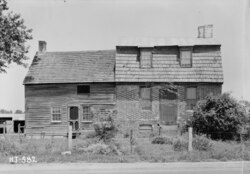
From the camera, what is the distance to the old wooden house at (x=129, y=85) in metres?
31.5

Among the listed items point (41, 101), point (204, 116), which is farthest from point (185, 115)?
point (41, 101)

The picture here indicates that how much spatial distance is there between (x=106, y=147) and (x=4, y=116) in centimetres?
3192

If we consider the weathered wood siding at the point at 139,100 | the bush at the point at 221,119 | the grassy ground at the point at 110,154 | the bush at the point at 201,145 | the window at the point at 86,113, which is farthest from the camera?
the window at the point at 86,113

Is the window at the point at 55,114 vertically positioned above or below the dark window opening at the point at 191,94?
below

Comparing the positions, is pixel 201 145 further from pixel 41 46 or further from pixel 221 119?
pixel 41 46

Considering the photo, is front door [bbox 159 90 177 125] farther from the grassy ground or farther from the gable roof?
the grassy ground

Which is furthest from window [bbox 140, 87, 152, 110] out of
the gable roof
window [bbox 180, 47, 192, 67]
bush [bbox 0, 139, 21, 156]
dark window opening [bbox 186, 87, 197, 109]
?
bush [bbox 0, 139, 21, 156]

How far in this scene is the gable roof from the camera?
32.6 metres

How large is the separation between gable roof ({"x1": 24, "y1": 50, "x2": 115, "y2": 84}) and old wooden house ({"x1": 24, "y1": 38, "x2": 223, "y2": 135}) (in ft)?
0.30

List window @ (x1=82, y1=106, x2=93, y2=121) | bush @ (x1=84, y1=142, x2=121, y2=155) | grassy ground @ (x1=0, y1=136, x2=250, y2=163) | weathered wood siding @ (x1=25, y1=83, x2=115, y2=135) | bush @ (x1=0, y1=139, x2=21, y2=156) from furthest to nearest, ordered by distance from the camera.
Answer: window @ (x1=82, y1=106, x2=93, y2=121)
weathered wood siding @ (x1=25, y1=83, x2=115, y2=135)
bush @ (x1=84, y1=142, x2=121, y2=155)
bush @ (x1=0, y1=139, x2=21, y2=156)
grassy ground @ (x1=0, y1=136, x2=250, y2=163)

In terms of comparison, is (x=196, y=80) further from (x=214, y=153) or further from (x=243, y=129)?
(x=214, y=153)

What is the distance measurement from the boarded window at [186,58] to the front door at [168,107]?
2.95m

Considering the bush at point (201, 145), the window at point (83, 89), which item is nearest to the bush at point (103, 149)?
the bush at point (201, 145)

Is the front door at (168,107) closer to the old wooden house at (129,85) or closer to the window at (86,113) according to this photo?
the old wooden house at (129,85)
